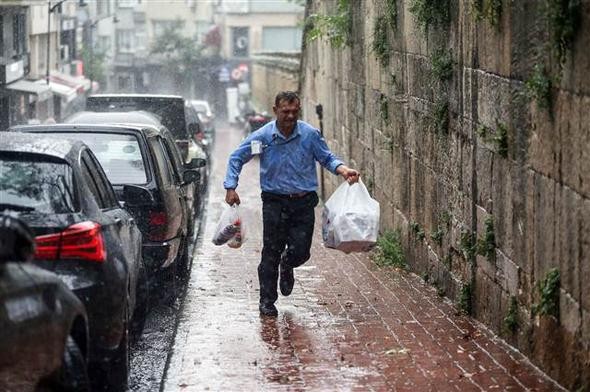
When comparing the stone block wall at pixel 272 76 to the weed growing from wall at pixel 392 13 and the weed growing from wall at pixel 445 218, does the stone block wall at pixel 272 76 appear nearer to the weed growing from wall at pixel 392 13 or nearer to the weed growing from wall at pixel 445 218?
the weed growing from wall at pixel 392 13

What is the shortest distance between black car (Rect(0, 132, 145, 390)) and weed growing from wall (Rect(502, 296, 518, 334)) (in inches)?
105

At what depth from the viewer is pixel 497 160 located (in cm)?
1009

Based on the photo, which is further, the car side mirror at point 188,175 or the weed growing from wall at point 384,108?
the weed growing from wall at point 384,108

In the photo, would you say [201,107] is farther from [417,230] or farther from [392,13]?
[417,230]

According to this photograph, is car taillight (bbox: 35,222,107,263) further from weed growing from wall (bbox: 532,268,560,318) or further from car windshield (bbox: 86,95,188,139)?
car windshield (bbox: 86,95,188,139)

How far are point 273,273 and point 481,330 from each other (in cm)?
187

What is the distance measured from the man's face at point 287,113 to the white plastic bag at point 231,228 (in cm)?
86

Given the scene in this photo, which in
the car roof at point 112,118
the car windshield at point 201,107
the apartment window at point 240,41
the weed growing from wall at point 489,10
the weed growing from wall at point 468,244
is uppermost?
the apartment window at point 240,41

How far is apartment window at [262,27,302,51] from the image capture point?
88250 mm

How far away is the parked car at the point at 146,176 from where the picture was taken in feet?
39.9

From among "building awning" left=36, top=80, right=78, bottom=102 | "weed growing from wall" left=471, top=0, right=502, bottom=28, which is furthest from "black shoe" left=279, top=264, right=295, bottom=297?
"building awning" left=36, top=80, right=78, bottom=102

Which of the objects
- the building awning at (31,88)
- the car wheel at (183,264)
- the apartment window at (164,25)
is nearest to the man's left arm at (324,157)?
the car wheel at (183,264)

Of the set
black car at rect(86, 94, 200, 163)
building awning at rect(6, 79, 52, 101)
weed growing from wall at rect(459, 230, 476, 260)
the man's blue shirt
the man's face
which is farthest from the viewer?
building awning at rect(6, 79, 52, 101)

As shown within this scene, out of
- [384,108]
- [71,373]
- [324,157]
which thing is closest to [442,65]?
[324,157]
